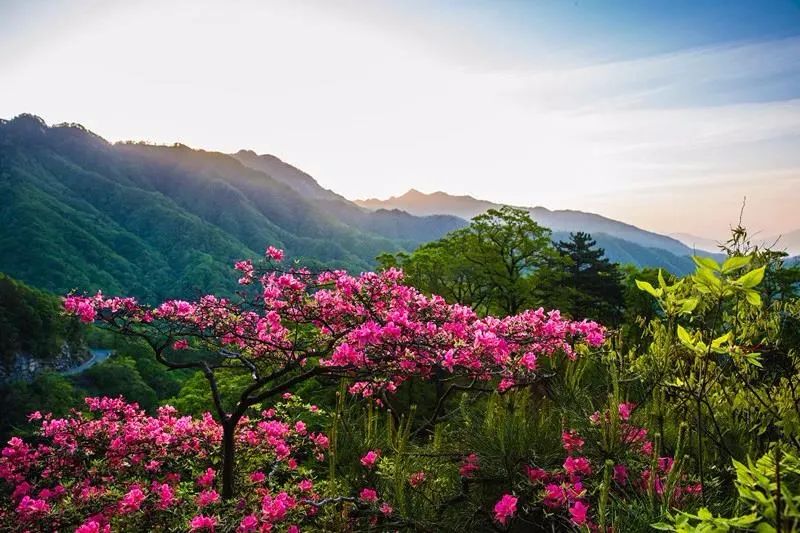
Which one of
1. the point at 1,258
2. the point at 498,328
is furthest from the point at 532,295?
the point at 1,258

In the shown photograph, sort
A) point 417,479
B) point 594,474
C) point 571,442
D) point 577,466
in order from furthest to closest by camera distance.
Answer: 1. point 417,479
2. point 571,442
3. point 594,474
4. point 577,466

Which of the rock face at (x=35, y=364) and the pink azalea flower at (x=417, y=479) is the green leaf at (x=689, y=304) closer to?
the pink azalea flower at (x=417, y=479)

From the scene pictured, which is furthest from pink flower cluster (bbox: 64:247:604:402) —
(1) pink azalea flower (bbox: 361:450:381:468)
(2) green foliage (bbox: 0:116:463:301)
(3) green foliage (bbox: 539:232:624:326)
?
(2) green foliage (bbox: 0:116:463:301)

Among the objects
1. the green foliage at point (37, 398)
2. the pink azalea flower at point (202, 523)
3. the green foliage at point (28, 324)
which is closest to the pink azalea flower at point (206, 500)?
the pink azalea flower at point (202, 523)

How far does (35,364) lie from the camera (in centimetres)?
6681

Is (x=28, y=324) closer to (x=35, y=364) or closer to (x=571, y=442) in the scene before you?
(x=35, y=364)

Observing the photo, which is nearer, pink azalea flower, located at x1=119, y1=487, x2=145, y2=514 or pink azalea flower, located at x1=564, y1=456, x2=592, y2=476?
pink azalea flower, located at x1=564, y1=456, x2=592, y2=476

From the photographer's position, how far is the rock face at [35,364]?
6060cm

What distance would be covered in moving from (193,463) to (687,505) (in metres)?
6.58

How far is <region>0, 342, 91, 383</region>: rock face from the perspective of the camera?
199 feet

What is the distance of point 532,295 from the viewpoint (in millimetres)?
32125

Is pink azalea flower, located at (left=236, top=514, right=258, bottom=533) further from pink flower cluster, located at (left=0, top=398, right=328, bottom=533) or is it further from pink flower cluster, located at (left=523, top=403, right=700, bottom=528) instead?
pink flower cluster, located at (left=523, top=403, right=700, bottom=528)

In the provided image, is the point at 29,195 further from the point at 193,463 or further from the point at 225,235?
the point at 193,463

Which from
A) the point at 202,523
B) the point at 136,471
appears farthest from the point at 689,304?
the point at 136,471
